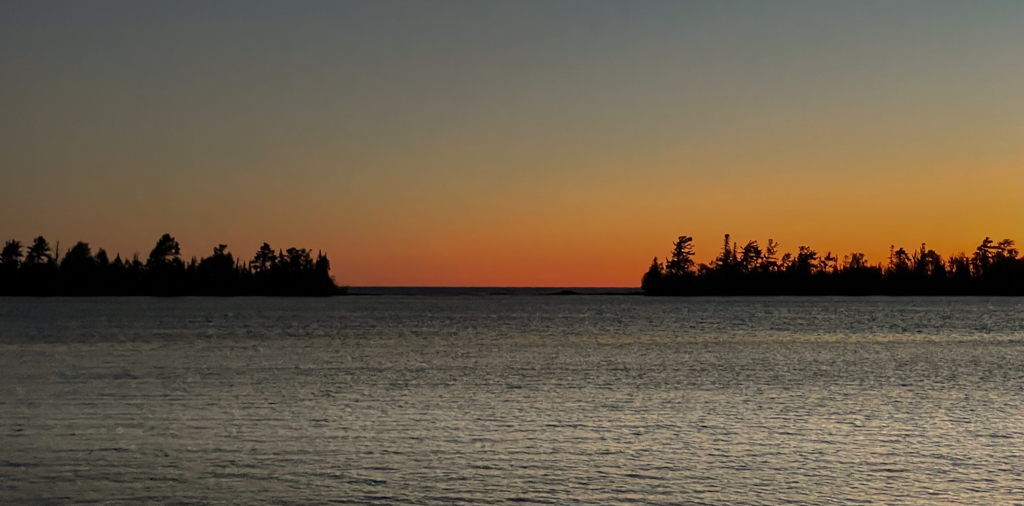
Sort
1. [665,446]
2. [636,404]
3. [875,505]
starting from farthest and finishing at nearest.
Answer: [636,404], [665,446], [875,505]

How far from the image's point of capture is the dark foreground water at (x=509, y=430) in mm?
20297

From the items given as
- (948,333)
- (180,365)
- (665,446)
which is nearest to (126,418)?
(665,446)

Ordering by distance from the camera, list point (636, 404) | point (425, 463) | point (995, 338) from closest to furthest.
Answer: point (425, 463), point (636, 404), point (995, 338)

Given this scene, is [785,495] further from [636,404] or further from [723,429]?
[636,404]

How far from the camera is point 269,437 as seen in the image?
2728cm

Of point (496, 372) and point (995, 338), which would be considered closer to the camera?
point (496, 372)

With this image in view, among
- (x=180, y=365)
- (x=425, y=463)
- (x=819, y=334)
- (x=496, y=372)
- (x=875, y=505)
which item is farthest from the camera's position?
(x=819, y=334)

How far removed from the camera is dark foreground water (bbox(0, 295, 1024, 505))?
2030 centimetres

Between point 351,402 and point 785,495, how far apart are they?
20.6 meters

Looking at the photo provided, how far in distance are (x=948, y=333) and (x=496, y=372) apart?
7292 cm

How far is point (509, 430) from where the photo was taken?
2873 centimetres

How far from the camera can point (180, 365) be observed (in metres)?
55.4

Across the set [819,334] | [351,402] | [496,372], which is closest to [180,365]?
[496,372]

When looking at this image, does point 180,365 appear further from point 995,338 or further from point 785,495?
point 995,338
